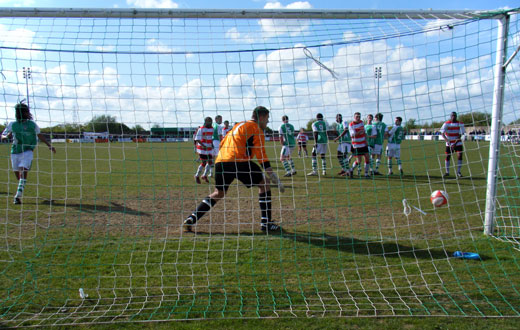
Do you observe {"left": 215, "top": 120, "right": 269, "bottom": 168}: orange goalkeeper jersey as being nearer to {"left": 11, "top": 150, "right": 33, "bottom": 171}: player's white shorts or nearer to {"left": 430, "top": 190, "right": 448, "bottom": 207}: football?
{"left": 430, "top": 190, "right": 448, "bottom": 207}: football

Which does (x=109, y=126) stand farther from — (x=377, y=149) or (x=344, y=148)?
(x=377, y=149)

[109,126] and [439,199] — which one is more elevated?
[109,126]

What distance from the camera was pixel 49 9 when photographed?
412 centimetres

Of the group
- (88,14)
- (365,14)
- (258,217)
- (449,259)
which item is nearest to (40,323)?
(88,14)

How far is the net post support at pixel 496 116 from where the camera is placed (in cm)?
443

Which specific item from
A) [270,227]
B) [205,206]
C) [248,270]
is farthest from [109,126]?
[270,227]

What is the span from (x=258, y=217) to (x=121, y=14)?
3.85m

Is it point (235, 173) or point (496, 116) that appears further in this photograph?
point (235, 173)

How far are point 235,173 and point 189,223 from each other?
1102 mm

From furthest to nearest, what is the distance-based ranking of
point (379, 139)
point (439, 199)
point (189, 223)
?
1. point (379, 139)
2. point (439, 199)
3. point (189, 223)

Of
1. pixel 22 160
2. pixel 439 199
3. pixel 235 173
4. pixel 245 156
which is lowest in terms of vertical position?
pixel 439 199

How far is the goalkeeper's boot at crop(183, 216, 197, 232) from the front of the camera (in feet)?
17.0

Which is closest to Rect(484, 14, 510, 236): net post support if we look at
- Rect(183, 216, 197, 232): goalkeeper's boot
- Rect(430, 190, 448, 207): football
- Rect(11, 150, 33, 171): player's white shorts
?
Rect(430, 190, 448, 207): football

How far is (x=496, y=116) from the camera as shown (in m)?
4.67
